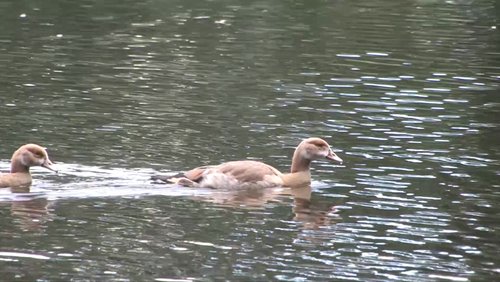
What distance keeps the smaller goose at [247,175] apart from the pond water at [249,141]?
0.56 feet

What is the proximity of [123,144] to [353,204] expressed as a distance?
477cm

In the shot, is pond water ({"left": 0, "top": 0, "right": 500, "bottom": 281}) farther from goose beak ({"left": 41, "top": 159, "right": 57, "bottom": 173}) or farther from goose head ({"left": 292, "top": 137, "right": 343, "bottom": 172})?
goose head ({"left": 292, "top": 137, "right": 343, "bottom": 172})

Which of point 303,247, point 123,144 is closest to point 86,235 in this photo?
point 303,247

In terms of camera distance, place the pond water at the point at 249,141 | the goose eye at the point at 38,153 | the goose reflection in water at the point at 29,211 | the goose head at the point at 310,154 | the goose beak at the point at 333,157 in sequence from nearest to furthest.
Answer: the pond water at the point at 249,141, the goose reflection in water at the point at 29,211, the goose eye at the point at 38,153, the goose head at the point at 310,154, the goose beak at the point at 333,157

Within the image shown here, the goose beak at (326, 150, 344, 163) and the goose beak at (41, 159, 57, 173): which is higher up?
the goose beak at (41, 159, 57, 173)

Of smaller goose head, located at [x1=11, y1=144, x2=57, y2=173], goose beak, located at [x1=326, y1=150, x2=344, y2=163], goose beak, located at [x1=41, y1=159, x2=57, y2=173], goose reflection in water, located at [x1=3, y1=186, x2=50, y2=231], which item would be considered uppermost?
smaller goose head, located at [x1=11, y1=144, x2=57, y2=173]

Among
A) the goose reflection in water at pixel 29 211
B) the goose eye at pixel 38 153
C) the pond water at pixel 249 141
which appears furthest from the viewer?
the goose eye at pixel 38 153

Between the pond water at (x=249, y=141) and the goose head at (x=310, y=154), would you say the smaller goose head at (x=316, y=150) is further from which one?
the pond water at (x=249, y=141)

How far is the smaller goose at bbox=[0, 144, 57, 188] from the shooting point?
19.0 meters

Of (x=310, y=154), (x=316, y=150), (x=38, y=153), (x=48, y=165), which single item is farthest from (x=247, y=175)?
(x=38, y=153)

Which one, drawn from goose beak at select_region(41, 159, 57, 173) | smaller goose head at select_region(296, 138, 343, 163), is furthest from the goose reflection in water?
smaller goose head at select_region(296, 138, 343, 163)

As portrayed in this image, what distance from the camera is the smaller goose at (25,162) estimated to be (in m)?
19.0

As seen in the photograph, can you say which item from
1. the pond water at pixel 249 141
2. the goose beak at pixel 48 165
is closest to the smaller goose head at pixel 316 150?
the pond water at pixel 249 141

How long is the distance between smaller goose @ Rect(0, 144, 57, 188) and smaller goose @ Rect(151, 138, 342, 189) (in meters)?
1.63
